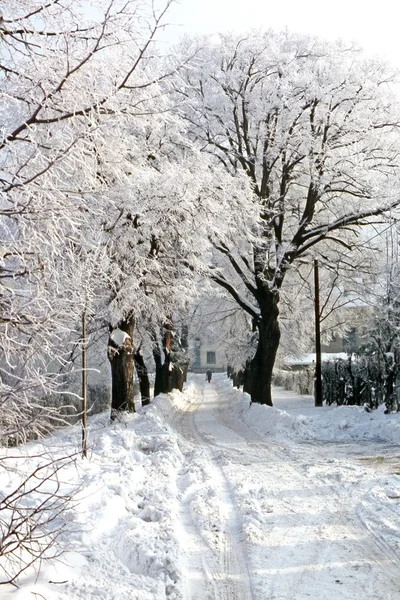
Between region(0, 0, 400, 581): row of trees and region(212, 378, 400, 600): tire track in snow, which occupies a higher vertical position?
region(0, 0, 400, 581): row of trees

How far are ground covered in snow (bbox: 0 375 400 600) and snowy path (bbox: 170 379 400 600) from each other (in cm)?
2

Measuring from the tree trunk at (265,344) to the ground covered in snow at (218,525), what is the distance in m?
10.4

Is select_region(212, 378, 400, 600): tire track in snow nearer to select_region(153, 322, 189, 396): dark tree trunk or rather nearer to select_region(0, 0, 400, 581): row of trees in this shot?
select_region(0, 0, 400, 581): row of trees

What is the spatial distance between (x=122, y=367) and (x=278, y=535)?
10.4m

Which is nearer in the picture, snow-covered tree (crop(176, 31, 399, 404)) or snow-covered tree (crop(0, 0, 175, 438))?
snow-covered tree (crop(0, 0, 175, 438))

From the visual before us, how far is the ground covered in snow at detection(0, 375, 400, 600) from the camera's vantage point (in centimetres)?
513

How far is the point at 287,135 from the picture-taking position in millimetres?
21312

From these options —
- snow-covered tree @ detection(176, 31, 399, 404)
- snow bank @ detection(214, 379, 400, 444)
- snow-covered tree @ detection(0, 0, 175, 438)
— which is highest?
snow-covered tree @ detection(176, 31, 399, 404)

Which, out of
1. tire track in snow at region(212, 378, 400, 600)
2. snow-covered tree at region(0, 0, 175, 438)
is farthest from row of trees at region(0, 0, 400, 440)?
tire track in snow at region(212, 378, 400, 600)

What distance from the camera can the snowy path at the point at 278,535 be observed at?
5387 millimetres

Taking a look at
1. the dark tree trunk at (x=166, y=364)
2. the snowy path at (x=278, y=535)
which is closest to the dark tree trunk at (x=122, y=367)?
the snowy path at (x=278, y=535)

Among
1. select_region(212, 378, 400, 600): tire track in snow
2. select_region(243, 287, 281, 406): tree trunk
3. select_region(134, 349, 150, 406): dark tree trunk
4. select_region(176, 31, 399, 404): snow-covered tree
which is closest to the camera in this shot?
select_region(212, 378, 400, 600): tire track in snow

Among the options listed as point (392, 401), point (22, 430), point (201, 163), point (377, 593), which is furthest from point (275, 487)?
point (392, 401)

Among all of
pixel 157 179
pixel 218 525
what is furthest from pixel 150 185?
pixel 218 525
